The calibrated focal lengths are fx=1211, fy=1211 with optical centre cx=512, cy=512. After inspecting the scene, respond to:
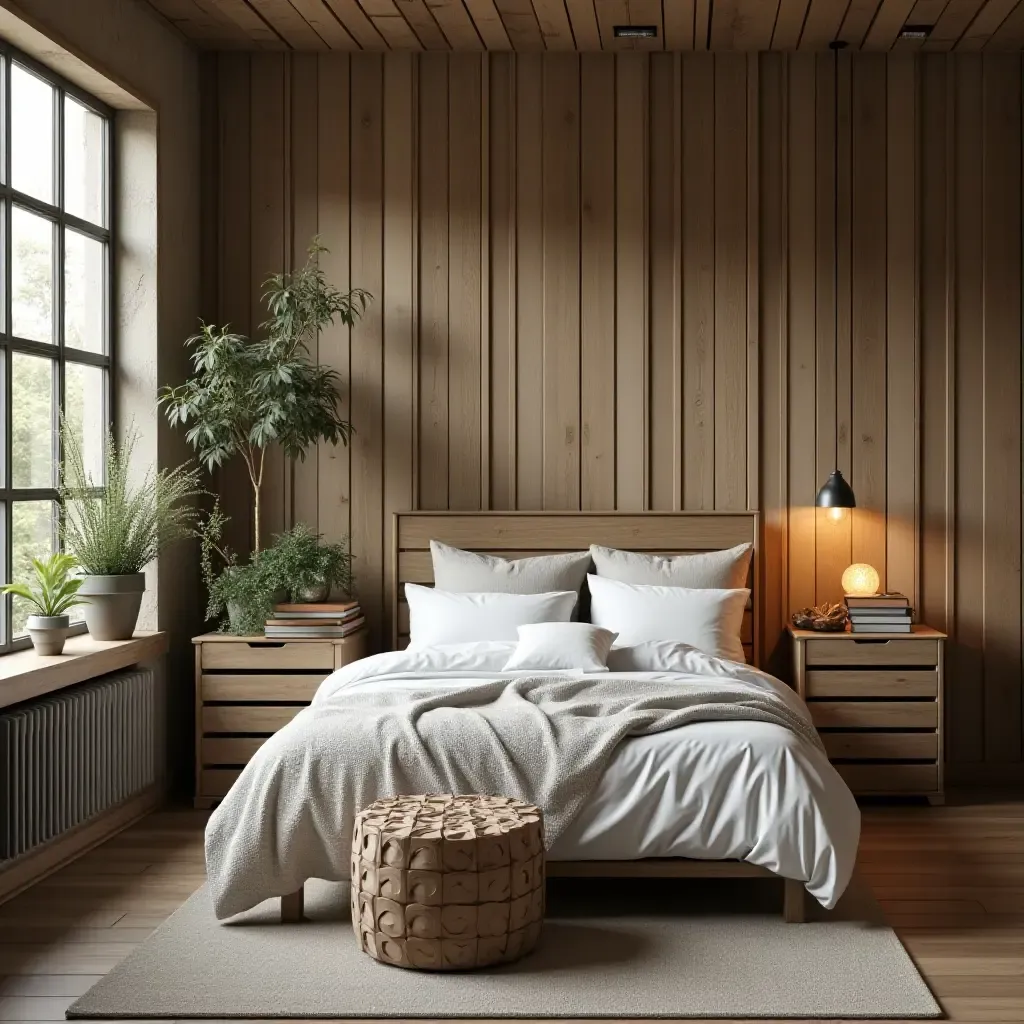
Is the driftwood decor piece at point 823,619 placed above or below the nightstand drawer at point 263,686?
above

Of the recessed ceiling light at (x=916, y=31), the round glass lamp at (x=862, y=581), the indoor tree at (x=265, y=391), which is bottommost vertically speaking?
the round glass lamp at (x=862, y=581)

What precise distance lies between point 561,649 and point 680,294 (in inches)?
71.3

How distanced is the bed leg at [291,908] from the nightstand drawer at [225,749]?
144 cm

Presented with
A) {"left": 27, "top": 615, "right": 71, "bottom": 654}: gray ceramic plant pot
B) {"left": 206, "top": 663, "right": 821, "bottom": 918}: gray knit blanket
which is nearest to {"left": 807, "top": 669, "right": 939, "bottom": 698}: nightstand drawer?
{"left": 206, "top": 663, "right": 821, "bottom": 918}: gray knit blanket

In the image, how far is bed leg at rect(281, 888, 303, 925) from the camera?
3461 mm

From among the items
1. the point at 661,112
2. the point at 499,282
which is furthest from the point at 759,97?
the point at 499,282

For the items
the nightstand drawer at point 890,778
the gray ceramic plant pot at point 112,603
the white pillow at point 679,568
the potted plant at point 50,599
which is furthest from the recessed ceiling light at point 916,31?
the potted plant at point 50,599

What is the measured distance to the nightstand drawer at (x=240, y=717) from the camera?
15.9 feet

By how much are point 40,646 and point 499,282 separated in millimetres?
2459

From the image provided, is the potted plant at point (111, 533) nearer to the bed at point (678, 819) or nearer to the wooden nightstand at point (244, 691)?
the wooden nightstand at point (244, 691)

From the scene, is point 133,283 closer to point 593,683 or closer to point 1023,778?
point 593,683

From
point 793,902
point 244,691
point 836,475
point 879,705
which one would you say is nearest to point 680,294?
point 836,475

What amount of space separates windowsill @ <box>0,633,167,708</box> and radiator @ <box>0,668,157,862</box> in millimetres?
58

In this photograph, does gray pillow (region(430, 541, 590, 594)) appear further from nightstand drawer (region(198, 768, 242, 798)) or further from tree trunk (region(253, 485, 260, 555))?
nightstand drawer (region(198, 768, 242, 798))
